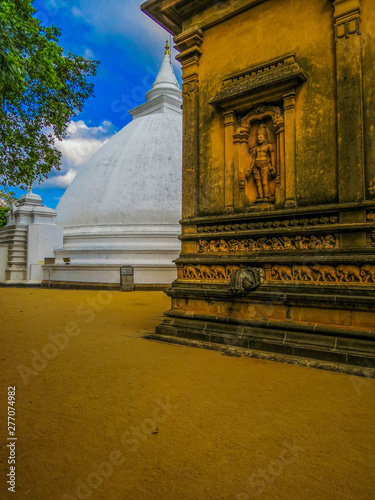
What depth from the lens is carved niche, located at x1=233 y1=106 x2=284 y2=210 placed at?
5398 mm

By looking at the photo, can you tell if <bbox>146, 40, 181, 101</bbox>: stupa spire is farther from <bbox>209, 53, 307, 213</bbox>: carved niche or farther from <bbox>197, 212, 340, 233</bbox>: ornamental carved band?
<bbox>197, 212, 340, 233</bbox>: ornamental carved band

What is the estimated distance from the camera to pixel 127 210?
17.4 metres

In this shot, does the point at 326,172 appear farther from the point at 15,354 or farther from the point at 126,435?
the point at 15,354

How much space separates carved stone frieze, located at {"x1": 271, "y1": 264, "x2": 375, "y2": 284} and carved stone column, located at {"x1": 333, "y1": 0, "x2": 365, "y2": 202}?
0.91 m

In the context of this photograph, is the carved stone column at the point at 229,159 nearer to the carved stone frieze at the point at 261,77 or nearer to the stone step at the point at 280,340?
the carved stone frieze at the point at 261,77

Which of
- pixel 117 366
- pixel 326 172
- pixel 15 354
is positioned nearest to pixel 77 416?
pixel 117 366

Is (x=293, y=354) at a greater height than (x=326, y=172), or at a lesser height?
lesser

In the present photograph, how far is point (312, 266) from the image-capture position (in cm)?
469

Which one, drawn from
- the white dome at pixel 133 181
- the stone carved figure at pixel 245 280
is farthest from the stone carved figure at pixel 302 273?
the white dome at pixel 133 181

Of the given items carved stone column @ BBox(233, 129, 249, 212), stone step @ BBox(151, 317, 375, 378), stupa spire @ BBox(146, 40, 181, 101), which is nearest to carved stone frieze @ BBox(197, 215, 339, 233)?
carved stone column @ BBox(233, 129, 249, 212)

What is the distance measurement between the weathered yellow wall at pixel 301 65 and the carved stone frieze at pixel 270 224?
27 cm

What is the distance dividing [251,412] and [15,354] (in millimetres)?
3535

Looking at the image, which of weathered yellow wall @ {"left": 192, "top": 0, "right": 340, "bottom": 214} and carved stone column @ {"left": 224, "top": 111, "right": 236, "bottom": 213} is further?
carved stone column @ {"left": 224, "top": 111, "right": 236, "bottom": 213}

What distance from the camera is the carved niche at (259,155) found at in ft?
17.7
